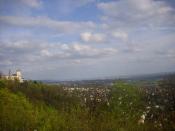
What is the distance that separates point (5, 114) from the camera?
28.2 metres

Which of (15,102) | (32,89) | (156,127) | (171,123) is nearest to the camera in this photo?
(171,123)

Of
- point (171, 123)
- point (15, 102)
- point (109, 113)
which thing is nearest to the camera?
point (171, 123)

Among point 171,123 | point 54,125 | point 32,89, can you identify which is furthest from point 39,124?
point 32,89

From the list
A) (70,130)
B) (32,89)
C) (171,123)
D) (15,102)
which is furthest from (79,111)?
(32,89)

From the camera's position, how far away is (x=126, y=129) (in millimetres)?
23234

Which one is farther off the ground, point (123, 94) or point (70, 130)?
point (123, 94)

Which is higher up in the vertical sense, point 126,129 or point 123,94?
point 123,94

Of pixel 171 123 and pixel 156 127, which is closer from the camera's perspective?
pixel 171 123

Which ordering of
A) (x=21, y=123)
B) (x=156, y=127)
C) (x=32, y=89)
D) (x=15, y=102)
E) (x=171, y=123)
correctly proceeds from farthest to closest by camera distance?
(x=32, y=89) → (x=15, y=102) → (x=21, y=123) → (x=156, y=127) → (x=171, y=123)

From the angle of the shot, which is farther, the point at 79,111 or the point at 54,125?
the point at 79,111

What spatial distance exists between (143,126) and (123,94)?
10.2 ft

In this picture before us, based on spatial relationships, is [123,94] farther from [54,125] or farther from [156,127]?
[54,125]

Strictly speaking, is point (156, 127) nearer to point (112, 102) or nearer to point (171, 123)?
point (171, 123)

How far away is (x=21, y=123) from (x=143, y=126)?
9778 millimetres
